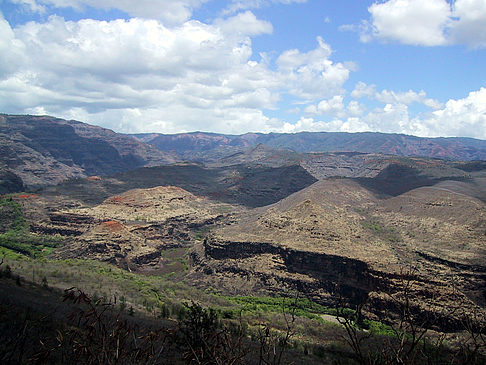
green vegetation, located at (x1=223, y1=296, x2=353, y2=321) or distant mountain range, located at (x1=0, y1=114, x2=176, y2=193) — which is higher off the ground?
distant mountain range, located at (x1=0, y1=114, x2=176, y2=193)

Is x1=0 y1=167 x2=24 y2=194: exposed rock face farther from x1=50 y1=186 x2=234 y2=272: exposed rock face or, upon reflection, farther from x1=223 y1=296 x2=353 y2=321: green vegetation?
x1=223 y1=296 x2=353 y2=321: green vegetation

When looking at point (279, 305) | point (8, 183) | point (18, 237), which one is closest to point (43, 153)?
point (8, 183)

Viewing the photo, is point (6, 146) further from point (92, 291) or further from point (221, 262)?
point (92, 291)

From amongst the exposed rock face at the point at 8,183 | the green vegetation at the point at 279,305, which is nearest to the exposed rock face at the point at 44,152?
the exposed rock face at the point at 8,183

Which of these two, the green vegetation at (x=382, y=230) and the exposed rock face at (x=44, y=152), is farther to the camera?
the exposed rock face at (x=44, y=152)

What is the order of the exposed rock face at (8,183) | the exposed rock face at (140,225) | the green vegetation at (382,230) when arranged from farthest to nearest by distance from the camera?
the exposed rock face at (8,183), the exposed rock face at (140,225), the green vegetation at (382,230)

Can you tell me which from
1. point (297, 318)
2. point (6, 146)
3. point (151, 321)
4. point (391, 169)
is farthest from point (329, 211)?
point (6, 146)

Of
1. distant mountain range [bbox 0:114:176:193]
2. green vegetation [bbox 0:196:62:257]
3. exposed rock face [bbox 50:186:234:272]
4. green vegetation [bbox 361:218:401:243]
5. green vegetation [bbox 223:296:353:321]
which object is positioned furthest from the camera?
distant mountain range [bbox 0:114:176:193]

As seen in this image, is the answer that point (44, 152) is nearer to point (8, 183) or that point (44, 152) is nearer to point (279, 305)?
point (8, 183)

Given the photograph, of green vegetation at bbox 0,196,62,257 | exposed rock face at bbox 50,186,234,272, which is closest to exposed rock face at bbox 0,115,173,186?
green vegetation at bbox 0,196,62,257

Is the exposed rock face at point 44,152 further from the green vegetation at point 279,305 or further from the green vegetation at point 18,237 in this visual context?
the green vegetation at point 279,305

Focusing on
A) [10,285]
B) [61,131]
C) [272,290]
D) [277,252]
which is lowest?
[272,290]
